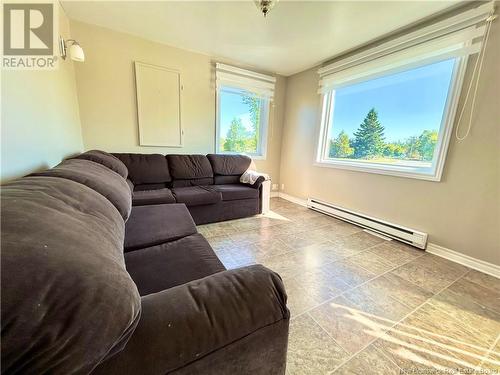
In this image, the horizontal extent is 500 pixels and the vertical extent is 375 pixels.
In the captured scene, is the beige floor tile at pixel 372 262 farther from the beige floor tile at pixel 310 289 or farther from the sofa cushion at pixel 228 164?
the sofa cushion at pixel 228 164

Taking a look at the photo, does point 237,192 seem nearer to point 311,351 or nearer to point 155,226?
point 155,226

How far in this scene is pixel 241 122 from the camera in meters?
3.78

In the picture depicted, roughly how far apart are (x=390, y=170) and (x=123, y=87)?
360 centimetres

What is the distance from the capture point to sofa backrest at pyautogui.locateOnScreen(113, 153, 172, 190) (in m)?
2.67

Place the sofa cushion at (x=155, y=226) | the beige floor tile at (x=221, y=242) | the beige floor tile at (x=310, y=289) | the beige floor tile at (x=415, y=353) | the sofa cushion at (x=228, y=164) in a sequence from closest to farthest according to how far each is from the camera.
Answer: the beige floor tile at (x=415, y=353) → the sofa cushion at (x=155, y=226) → the beige floor tile at (x=310, y=289) → the beige floor tile at (x=221, y=242) → the sofa cushion at (x=228, y=164)


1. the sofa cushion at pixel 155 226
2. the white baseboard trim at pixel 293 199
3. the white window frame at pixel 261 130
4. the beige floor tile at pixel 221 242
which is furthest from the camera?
the white baseboard trim at pixel 293 199

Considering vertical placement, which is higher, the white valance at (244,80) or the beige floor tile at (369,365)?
the white valance at (244,80)

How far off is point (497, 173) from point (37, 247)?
2919 millimetres

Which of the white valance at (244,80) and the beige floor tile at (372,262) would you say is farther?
the white valance at (244,80)

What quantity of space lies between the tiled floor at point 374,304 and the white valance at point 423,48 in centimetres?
204

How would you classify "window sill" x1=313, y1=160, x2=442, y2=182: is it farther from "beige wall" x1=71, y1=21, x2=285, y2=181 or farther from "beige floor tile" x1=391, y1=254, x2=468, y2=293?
"beige wall" x1=71, y1=21, x2=285, y2=181

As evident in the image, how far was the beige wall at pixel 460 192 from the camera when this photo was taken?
178 centimetres

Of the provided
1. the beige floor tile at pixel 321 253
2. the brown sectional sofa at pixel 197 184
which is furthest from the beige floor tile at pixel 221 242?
the beige floor tile at pixel 321 253

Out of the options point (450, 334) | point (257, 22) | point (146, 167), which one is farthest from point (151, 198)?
point (450, 334)
